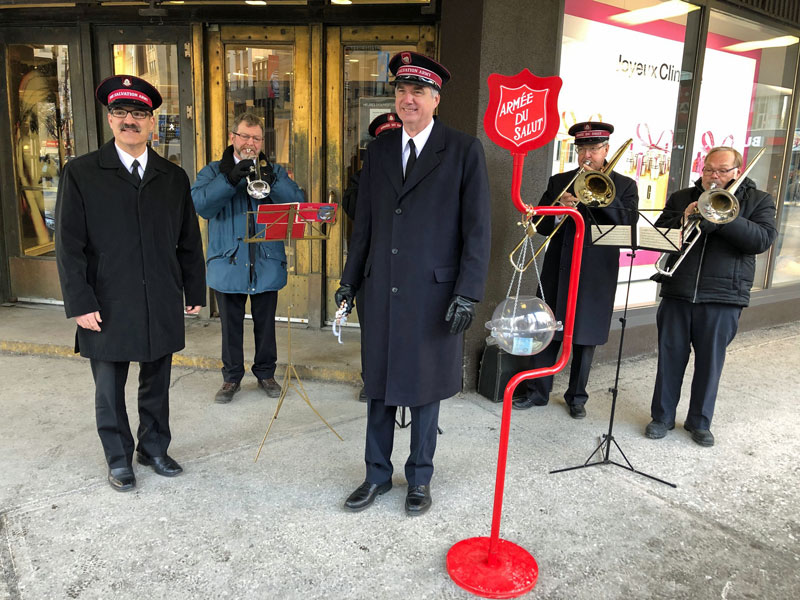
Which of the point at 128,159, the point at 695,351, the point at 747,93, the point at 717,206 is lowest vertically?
the point at 695,351

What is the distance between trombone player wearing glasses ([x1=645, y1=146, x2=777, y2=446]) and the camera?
12.2 ft

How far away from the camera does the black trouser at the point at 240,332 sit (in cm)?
449

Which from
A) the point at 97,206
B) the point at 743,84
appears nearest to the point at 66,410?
the point at 97,206

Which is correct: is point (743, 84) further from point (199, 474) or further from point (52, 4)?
point (52, 4)

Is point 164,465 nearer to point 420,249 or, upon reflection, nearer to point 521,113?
point 420,249

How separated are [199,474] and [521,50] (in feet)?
11.9

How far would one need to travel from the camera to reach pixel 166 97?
5980mm

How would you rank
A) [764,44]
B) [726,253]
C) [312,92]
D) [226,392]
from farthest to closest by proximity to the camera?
[764,44], [312,92], [226,392], [726,253]

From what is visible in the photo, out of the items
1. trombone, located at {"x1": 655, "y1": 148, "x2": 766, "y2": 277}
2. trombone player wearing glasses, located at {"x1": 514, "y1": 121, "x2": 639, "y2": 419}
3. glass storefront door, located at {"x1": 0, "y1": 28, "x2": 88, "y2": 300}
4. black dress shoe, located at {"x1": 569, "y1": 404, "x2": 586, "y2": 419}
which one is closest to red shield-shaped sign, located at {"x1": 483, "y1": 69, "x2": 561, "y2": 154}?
trombone player wearing glasses, located at {"x1": 514, "y1": 121, "x2": 639, "y2": 419}

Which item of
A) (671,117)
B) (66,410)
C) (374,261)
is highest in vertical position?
(671,117)

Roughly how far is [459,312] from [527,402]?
6.66 ft

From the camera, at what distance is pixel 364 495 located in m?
3.14

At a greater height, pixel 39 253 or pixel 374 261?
pixel 374 261

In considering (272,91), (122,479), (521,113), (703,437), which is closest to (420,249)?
(521,113)
